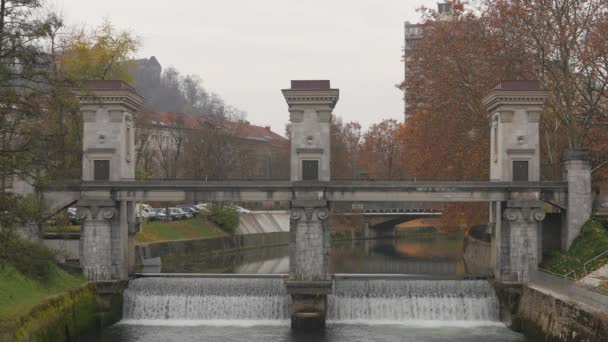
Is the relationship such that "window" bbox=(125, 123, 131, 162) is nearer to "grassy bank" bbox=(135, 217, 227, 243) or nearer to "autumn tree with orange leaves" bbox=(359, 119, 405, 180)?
"grassy bank" bbox=(135, 217, 227, 243)

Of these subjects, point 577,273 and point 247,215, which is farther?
point 247,215

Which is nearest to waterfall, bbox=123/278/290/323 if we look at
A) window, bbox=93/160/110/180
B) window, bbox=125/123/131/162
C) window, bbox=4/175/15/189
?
window, bbox=93/160/110/180

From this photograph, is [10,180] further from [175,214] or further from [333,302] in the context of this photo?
[175,214]

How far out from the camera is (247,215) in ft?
252

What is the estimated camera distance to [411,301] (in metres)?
34.2

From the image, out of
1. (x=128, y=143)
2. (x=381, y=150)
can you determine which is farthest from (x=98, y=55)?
(x=381, y=150)

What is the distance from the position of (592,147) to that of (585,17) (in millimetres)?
8019

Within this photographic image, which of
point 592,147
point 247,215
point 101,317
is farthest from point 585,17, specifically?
A: point 247,215

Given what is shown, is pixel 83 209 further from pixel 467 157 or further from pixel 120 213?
pixel 467 157

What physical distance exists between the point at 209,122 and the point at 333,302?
45.9 metres

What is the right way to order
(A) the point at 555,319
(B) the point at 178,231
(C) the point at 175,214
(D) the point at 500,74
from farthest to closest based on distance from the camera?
(C) the point at 175,214, (B) the point at 178,231, (D) the point at 500,74, (A) the point at 555,319

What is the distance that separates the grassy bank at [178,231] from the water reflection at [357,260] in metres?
2.34

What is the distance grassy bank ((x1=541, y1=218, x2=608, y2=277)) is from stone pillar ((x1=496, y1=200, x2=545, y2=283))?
113cm

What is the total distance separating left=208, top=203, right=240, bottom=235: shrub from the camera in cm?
6906
